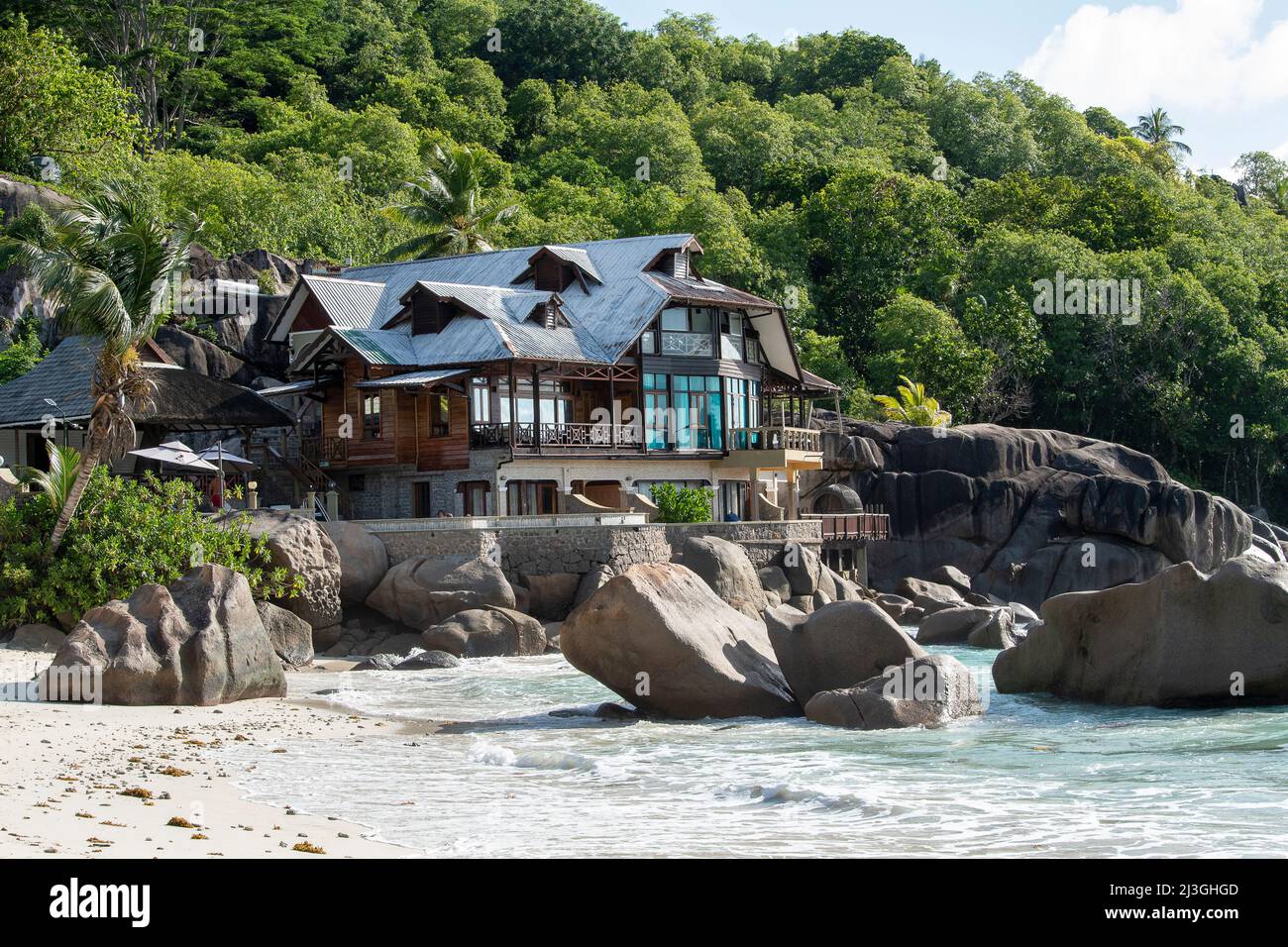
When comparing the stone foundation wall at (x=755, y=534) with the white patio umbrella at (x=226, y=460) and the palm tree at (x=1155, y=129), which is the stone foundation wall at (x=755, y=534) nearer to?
the white patio umbrella at (x=226, y=460)

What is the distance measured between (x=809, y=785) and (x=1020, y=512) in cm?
3610

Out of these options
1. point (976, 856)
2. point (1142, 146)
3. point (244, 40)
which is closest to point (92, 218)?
point (976, 856)

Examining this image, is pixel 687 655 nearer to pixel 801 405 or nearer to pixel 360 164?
pixel 801 405

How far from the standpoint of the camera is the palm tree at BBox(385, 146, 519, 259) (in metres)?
57.6

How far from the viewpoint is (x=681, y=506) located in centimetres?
4044

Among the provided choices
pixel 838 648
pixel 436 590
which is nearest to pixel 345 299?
pixel 436 590

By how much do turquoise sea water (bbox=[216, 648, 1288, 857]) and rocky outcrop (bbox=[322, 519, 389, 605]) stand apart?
10977 mm

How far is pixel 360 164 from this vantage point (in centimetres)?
7131

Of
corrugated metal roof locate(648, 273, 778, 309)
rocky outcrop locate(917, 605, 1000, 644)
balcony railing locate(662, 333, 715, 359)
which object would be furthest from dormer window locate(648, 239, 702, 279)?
rocky outcrop locate(917, 605, 1000, 644)

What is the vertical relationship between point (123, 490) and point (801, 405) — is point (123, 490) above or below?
below

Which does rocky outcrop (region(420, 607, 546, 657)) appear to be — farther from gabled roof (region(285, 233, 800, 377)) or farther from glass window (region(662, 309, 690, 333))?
glass window (region(662, 309, 690, 333))

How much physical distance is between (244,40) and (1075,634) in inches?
2861

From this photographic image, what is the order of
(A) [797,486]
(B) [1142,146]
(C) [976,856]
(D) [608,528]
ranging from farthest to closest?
1. (B) [1142,146]
2. (A) [797,486]
3. (D) [608,528]
4. (C) [976,856]

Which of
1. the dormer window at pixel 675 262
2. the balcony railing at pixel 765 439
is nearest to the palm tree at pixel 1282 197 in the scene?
the balcony railing at pixel 765 439
